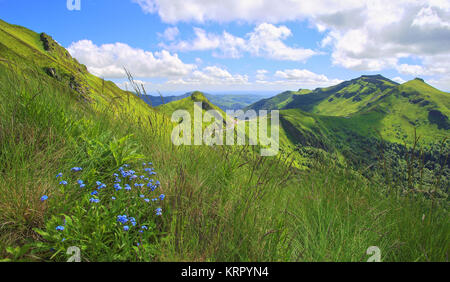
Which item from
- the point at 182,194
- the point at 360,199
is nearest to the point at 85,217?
the point at 182,194

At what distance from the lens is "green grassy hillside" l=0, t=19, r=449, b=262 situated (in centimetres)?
219

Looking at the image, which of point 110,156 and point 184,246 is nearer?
point 184,246

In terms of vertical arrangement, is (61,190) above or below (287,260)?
above

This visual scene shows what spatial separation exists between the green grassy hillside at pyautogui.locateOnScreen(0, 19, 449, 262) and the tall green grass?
0.05ft

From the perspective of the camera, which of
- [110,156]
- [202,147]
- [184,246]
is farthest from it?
[202,147]

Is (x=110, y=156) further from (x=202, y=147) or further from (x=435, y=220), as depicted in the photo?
(x=435, y=220)

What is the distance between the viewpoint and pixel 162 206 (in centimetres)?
270

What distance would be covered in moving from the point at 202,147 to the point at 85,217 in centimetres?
249

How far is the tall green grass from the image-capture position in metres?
2.24

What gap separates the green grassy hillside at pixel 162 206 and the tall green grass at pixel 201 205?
16mm

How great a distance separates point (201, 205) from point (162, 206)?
45 centimetres

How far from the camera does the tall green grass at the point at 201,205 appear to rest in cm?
224
